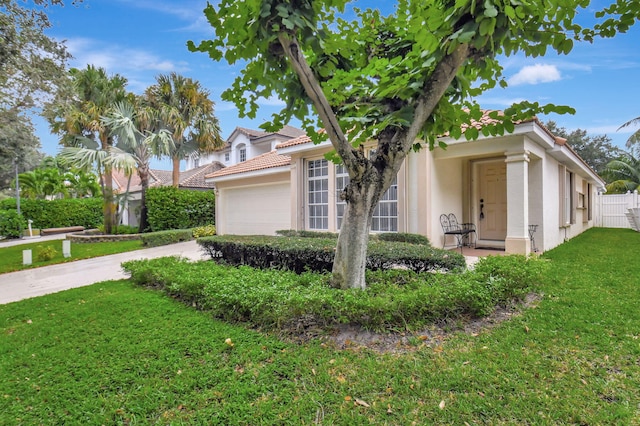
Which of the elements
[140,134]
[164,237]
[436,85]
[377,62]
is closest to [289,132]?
[140,134]

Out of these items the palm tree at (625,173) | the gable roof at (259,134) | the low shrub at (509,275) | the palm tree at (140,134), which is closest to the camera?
the low shrub at (509,275)

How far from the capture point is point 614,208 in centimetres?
1881

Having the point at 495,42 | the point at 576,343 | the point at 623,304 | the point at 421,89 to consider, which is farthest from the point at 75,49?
the point at 623,304

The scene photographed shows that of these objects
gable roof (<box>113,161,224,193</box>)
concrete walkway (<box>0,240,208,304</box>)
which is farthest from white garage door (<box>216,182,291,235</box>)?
concrete walkway (<box>0,240,208,304</box>)

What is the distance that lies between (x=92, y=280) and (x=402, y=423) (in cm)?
780

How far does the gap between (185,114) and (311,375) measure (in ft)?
56.8

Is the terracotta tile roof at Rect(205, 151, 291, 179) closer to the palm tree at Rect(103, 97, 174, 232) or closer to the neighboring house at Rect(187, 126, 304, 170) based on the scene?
the palm tree at Rect(103, 97, 174, 232)

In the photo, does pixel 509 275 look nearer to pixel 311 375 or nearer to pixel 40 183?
pixel 311 375

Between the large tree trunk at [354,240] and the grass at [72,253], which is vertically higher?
the large tree trunk at [354,240]

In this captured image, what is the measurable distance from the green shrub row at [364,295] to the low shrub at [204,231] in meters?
10.7

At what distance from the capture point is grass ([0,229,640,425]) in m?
2.44

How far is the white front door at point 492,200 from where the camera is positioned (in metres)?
10.2

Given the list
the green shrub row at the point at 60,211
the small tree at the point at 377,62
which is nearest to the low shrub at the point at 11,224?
the green shrub row at the point at 60,211

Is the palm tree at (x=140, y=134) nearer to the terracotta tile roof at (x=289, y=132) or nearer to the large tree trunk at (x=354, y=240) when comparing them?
the terracotta tile roof at (x=289, y=132)
